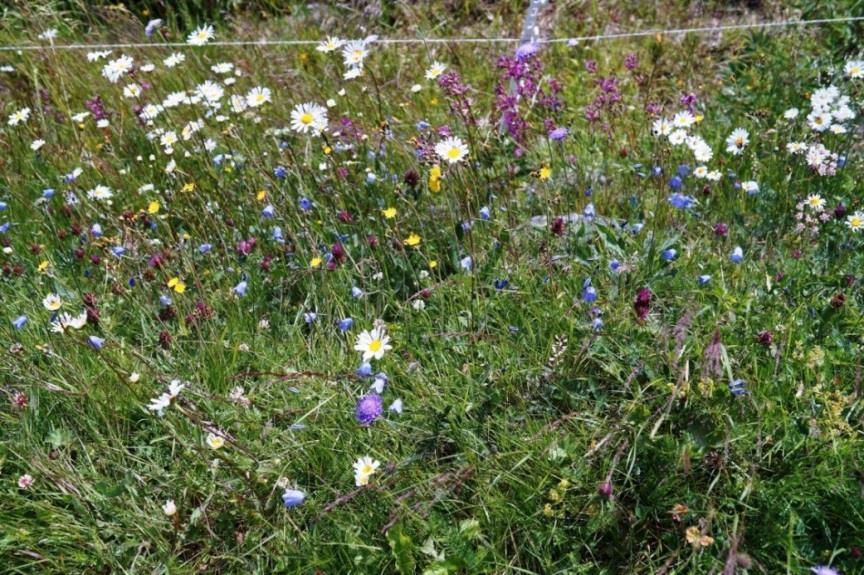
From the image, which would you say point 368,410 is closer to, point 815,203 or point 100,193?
point 815,203

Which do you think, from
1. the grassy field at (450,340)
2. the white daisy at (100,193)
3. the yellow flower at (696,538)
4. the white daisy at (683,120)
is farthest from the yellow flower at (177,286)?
the white daisy at (683,120)

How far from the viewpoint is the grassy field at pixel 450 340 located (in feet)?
5.95

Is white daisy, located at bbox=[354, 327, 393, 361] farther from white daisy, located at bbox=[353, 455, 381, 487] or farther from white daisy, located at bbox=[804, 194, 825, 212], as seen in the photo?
white daisy, located at bbox=[804, 194, 825, 212]

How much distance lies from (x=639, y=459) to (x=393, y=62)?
2853 millimetres

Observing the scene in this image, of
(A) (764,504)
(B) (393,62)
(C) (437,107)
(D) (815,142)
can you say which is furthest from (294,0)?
(A) (764,504)

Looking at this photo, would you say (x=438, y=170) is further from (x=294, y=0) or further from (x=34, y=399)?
(x=294, y=0)

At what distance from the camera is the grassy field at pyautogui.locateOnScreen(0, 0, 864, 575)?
1814 mm

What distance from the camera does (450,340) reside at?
2.27 m

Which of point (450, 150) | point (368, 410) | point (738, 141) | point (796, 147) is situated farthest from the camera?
point (738, 141)

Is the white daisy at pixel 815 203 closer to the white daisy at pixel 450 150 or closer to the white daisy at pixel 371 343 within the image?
the white daisy at pixel 450 150

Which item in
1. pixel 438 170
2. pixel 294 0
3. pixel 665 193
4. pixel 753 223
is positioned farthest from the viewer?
pixel 294 0

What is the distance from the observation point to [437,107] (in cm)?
369

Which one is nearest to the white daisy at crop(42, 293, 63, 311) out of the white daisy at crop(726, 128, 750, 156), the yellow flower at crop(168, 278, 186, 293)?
the yellow flower at crop(168, 278, 186, 293)

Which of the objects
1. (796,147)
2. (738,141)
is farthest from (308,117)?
(796,147)
